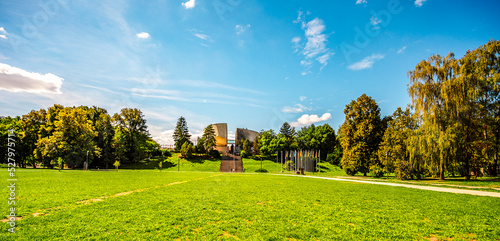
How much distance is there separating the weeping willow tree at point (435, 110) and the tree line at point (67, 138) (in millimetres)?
53927

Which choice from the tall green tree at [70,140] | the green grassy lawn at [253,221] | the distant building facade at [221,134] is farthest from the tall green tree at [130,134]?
the green grassy lawn at [253,221]

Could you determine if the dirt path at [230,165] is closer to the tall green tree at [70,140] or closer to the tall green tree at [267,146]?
the tall green tree at [267,146]

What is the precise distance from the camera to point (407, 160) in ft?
92.8

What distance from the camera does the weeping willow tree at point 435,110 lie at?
23.0 metres

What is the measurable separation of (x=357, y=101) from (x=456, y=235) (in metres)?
34.8

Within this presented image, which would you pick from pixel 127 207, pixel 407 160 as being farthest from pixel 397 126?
pixel 127 207

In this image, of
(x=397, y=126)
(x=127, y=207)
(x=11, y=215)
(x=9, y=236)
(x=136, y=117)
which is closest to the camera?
(x=9, y=236)

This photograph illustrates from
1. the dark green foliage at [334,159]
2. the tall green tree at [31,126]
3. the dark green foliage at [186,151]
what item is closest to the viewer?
the tall green tree at [31,126]

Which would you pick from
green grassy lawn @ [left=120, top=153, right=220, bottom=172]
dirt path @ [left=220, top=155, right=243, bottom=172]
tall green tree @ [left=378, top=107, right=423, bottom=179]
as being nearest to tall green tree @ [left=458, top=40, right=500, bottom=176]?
tall green tree @ [left=378, top=107, right=423, bottom=179]

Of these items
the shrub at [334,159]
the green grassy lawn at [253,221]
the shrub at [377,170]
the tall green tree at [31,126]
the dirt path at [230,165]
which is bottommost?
the dirt path at [230,165]

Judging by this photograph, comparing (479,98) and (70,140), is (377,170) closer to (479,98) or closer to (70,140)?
(479,98)

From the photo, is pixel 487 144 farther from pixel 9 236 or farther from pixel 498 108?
pixel 9 236

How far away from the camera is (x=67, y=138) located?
4166cm

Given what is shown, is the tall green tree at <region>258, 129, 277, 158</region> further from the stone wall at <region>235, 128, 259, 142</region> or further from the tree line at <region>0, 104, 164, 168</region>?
the tree line at <region>0, 104, 164, 168</region>
